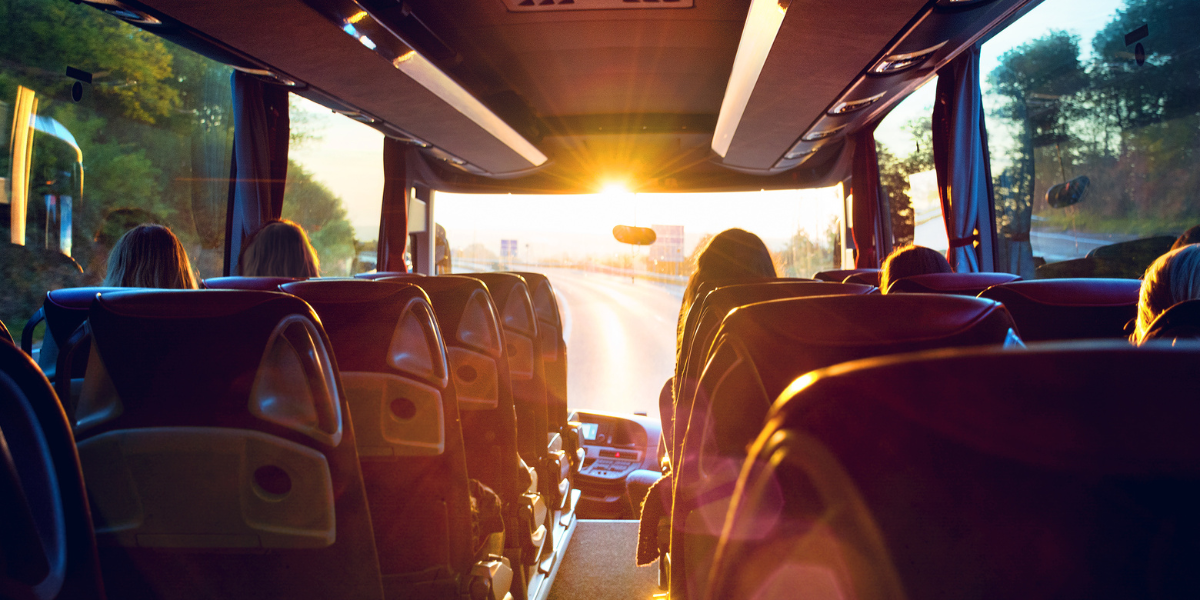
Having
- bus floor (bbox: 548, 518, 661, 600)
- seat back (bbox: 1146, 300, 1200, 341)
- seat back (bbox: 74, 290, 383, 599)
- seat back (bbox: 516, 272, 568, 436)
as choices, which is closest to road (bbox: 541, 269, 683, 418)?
seat back (bbox: 516, 272, 568, 436)

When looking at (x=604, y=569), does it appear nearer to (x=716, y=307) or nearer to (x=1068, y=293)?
(x=716, y=307)

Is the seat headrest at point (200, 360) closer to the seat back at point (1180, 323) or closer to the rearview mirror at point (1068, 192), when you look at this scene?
the seat back at point (1180, 323)

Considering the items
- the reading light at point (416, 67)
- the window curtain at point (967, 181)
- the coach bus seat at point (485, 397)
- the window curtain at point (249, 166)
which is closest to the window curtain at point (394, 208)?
the reading light at point (416, 67)

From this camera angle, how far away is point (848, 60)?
4.13 m

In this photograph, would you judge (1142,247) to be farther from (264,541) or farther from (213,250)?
(213,250)

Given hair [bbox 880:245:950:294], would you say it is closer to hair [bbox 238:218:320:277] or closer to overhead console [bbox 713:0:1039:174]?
overhead console [bbox 713:0:1039:174]

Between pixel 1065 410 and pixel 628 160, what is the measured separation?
756 cm

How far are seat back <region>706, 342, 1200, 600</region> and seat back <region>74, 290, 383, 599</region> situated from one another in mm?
888

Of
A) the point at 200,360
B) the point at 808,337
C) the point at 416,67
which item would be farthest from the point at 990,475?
the point at 416,67

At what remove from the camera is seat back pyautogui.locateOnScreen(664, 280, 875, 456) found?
1.53 metres

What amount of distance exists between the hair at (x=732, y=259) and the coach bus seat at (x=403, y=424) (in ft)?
5.21

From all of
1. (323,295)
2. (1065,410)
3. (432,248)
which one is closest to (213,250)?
(432,248)

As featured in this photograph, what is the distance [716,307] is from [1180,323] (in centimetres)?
94

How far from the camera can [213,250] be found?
4.90 m
